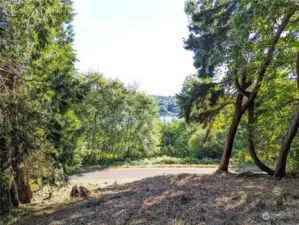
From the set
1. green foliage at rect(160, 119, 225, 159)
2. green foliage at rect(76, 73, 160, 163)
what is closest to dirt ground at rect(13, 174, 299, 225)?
green foliage at rect(76, 73, 160, 163)

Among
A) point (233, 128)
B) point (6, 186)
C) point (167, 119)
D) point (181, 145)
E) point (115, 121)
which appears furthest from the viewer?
point (167, 119)

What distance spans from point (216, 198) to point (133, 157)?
607 inches

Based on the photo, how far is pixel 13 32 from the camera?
4.10 m

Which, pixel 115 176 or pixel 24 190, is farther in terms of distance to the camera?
pixel 115 176

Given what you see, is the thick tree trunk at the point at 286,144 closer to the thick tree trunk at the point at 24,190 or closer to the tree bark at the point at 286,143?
the tree bark at the point at 286,143

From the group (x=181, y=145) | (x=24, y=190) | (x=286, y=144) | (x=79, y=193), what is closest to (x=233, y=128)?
(x=286, y=144)

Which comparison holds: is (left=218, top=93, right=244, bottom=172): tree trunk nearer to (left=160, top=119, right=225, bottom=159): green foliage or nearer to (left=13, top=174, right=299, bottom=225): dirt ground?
(left=13, top=174, right=299, bottom=225): dirt ground

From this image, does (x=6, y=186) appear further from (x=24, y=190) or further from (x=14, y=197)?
(x=24, y=190)

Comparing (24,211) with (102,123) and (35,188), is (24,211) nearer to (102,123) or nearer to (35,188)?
(35,188)

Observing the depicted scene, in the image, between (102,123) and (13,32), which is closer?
(13,32)

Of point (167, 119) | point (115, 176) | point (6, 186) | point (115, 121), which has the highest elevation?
point (167, 119)

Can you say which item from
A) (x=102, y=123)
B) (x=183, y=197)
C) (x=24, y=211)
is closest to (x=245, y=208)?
(x=183, y=197)

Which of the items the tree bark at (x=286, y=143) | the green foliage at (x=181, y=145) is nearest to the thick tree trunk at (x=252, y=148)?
the tree bark at (x=286, y=143)

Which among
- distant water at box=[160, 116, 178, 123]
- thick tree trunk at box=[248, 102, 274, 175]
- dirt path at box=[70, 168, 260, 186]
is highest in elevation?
distant water at box=[160, 116, 178, 123]
